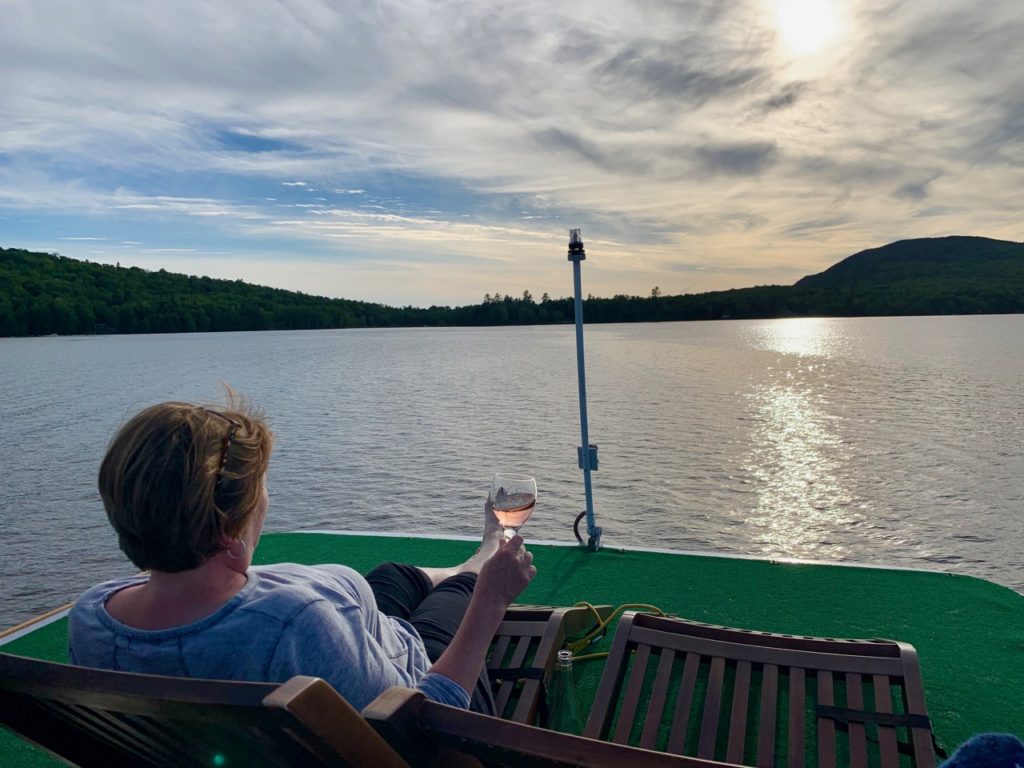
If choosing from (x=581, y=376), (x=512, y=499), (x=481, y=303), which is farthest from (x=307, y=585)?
(x=481, y=303)

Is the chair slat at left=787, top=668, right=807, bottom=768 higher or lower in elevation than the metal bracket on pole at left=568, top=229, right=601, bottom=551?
lower

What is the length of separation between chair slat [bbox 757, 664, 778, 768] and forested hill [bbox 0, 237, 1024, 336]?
89.7 m

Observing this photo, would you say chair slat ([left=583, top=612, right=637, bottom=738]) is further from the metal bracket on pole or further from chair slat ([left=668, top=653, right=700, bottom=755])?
the metal bracket on pole

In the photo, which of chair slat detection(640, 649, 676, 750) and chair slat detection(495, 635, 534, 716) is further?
chair slat detection(495, 635, 534, 716)

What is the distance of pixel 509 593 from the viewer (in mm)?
1940

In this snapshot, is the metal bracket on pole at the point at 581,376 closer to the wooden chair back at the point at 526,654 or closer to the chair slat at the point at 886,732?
the wooden chair back at the point at 526,654

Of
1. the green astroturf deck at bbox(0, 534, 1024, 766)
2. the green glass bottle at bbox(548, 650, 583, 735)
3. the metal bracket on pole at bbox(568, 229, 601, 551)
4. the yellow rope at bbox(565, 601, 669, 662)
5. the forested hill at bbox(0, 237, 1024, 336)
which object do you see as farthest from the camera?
the forested hill at bbox(0, 237, 1024, 336)

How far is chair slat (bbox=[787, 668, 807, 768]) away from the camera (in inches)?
107

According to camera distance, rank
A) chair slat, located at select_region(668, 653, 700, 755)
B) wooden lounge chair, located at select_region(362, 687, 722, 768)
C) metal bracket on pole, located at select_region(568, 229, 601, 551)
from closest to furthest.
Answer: wooden lounge chair, located at select_region(362, 687, 722, 768) < chair slat, located at select_region(668, 653, 700, 755) < metal bracket on pole, located at select_region(568, 229, 601, 551)

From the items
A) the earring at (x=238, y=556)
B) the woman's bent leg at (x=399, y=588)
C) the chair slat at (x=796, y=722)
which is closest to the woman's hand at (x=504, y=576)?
the earring at (x=238, y=556)

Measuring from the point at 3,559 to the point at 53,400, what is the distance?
17.8 metres

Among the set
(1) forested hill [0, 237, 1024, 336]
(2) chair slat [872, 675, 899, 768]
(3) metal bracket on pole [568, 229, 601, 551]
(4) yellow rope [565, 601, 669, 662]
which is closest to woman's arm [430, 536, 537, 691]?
(2) chair slat [872, 675, 899, 768]

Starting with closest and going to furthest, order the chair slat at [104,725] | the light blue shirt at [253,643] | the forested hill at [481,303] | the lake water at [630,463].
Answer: the chair slat at [104,725]
the light blue shirt at [253,643]
the lake water at [630,463]
the forested hill at [481,303]

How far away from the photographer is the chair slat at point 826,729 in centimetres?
263
